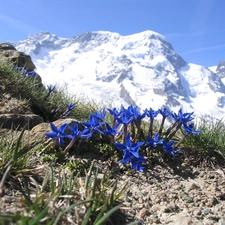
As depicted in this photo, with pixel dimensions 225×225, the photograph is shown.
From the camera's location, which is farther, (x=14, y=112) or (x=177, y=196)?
(x=14, y=112)

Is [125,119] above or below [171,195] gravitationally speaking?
above

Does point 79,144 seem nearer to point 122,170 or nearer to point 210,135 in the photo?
point 122,170

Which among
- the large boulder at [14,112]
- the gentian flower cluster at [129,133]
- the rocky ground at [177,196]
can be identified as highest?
the large boulder at [14,112]

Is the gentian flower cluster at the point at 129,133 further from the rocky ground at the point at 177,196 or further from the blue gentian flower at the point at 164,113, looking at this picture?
the rocky ground at the point at 177,196

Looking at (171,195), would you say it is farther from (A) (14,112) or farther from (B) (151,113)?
(A) (14,112)

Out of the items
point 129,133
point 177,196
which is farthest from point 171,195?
point 129,133

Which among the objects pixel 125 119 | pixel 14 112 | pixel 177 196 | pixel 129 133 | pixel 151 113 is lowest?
pixel 177 196

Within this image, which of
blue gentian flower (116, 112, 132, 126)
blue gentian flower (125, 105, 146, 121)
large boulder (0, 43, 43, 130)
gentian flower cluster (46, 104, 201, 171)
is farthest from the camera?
large boulder (0, 43, 43, 130)

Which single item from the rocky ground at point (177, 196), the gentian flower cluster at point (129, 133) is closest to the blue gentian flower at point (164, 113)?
the gentian flower cluster at point (129, 133)

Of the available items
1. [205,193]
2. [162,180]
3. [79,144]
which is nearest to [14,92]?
[79,144]

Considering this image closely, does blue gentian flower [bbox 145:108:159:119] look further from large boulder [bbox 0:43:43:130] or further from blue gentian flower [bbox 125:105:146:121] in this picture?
large boulder [bbox 0:43:43:130]

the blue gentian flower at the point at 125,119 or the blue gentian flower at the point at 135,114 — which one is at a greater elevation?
the blue gentian flower at the point at 135,114

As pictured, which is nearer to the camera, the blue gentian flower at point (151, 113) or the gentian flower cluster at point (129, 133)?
the gentian flower cluster at point (129, 133)

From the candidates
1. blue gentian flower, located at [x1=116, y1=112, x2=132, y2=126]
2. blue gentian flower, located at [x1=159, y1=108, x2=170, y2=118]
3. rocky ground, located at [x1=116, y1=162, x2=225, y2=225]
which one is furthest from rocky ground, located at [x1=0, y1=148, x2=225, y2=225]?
blue gentian flower, located at [x1=159, y1=108, x2=170, y2=118]
